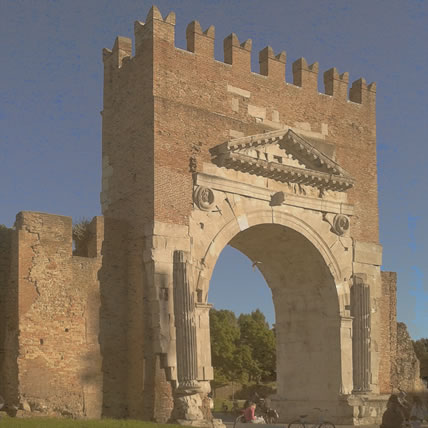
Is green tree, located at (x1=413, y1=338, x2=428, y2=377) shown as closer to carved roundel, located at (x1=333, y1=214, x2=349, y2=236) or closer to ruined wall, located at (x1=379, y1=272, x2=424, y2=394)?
ruined wall, located at (x1=379, y1=272, x2=424, y2=394)

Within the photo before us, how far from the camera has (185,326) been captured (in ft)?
57.3

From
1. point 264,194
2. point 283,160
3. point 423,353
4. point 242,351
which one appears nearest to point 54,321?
point 264,194

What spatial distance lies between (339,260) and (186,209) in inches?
201

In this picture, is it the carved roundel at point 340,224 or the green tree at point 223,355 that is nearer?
the carved roundel at point 340,224

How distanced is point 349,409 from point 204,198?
6.77 metres

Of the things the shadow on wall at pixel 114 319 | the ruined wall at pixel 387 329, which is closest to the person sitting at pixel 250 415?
the shadow on wall at pixel 114 319

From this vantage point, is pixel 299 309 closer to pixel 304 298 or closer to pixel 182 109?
pixel 304 298

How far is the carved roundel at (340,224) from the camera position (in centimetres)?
2141

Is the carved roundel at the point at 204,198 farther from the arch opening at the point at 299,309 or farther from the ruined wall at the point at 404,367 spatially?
the ruined wall at the point at 404,367

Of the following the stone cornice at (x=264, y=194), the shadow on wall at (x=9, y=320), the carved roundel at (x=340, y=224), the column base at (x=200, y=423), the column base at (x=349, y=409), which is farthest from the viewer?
the carved roundel at (x=340, y=224)

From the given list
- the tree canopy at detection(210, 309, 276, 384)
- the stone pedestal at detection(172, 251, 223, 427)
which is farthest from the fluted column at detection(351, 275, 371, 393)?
the tree canopy at detection(210, 309, 276, 384)

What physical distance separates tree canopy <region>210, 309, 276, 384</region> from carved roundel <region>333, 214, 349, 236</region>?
24192 mm

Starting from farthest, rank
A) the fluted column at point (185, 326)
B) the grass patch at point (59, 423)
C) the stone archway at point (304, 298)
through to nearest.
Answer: the stone archway at point (304, 298)
the fluted column at point (185, 326)
the grass patch at point (59, 423)

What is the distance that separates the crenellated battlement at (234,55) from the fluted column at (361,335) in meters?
5.60
